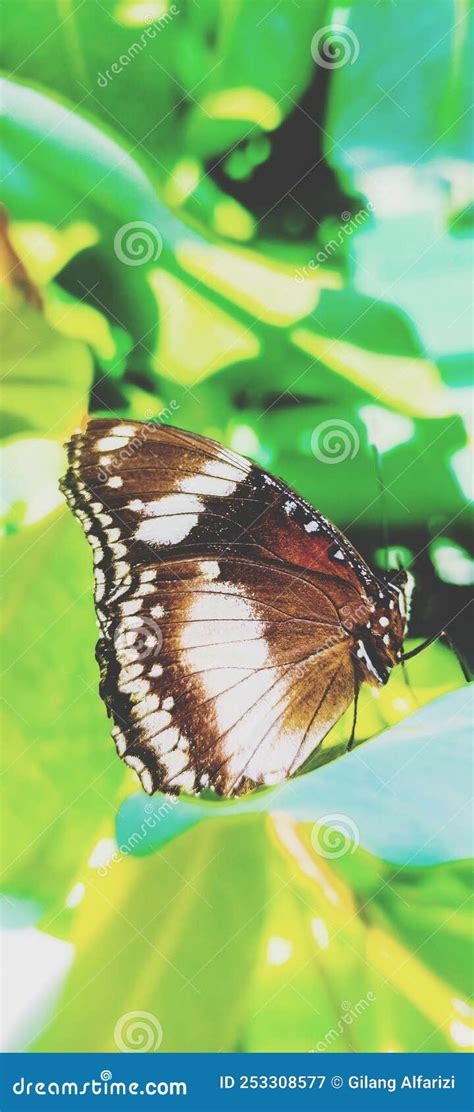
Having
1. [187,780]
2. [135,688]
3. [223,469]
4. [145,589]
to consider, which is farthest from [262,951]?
[223,469]

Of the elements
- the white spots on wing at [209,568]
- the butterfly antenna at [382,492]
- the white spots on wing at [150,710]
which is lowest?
the white spots on wing at [150,710]

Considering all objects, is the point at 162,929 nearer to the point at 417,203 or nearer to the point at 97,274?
the point at 97,274

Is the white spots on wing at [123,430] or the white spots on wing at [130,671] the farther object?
the white spots on wing at [130,671]

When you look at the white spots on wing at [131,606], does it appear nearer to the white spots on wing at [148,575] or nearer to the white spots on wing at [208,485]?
the white spots on wing at [148,575]

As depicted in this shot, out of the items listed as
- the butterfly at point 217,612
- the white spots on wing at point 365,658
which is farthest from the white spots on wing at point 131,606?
the white spots on wing at point 365,658

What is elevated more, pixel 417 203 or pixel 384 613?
pixel 417 203

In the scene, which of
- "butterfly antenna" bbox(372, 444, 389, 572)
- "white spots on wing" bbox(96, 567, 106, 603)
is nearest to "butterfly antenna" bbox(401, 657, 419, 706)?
"butterfly antenna" bbox(372, 444, 389, 572)
